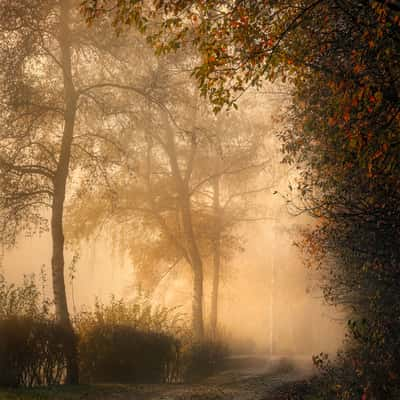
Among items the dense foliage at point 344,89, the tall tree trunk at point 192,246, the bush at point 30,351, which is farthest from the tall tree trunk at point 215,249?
the bush at point 30,351

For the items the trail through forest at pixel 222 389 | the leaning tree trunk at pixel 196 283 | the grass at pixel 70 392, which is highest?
the leaning tree trunk at pixel 196 283

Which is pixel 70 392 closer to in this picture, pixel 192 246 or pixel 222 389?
pixel 222 389

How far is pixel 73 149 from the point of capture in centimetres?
1470

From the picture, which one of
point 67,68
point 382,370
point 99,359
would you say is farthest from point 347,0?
point 99,359

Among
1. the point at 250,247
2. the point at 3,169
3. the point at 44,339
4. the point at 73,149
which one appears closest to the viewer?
the point at 44,339

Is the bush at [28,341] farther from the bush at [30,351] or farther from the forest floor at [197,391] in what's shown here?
the forest floor at [197,391]

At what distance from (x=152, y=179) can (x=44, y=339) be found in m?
13.0

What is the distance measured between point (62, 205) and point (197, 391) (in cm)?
561

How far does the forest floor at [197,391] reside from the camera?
1024 centimetres

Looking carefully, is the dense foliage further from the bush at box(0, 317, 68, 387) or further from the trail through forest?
the bush at box(0, 317, 68, 387)

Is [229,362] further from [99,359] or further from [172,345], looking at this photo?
[99,359]

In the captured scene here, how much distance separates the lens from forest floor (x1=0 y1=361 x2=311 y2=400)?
403 inches

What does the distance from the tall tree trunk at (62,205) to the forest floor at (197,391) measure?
992mm

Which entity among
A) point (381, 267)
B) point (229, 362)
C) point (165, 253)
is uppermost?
point (165, 253)
